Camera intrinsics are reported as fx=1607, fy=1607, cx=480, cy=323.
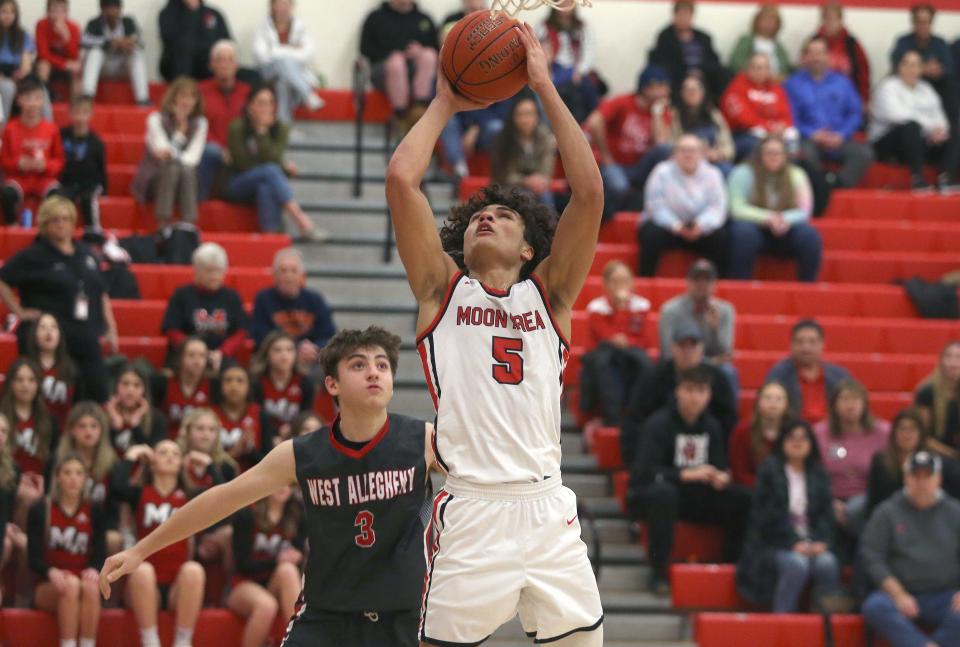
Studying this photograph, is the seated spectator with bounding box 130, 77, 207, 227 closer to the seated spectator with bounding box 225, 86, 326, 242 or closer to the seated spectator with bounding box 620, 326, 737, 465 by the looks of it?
the seated spectator with bounding box 225, 86, 326, 242

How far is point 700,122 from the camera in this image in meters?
12.4

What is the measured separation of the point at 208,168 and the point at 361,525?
21.5ft

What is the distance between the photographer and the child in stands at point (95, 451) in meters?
8.75

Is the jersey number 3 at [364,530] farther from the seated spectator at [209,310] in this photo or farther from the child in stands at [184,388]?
the seated spectator at [209,310]

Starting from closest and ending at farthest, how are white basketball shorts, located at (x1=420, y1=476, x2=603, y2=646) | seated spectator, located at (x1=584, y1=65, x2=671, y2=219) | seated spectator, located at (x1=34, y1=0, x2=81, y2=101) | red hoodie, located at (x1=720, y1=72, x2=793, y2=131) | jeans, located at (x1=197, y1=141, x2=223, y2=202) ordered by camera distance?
white basketball shorts, located at (x1=420, y1=476, x2=603, y2=646) < jeans, located at (x1=197, y1=141, x2=223, y2=202) < seated spectator, located at (x1=34, y1=0, x2=81, y2=101) < seated spectator, located at (x1=584, y1=65, x2=671, y2=219) < red hoodie, located at (x1=720, y1=72, x2=793, y2=131)

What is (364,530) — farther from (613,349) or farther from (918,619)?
(613,349)

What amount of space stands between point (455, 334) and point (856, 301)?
7362 millimetres

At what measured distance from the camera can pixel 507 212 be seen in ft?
16.7

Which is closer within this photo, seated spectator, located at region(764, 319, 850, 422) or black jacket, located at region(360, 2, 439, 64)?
seated spectator, located at region(764, 319, 850, 422)

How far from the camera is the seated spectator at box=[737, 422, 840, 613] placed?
9070 mm

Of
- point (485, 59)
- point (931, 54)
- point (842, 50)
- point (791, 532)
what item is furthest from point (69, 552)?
point (931, 54)

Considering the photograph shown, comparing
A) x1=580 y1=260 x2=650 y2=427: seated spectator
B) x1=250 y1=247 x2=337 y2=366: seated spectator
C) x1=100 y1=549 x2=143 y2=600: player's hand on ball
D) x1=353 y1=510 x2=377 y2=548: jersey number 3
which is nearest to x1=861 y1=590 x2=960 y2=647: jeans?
x1=580 y1=260 x2=650 y2=427: seated spectator

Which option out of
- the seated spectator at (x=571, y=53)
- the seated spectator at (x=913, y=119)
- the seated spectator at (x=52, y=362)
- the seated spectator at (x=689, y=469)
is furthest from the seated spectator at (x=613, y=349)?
the seated spectator at (x=913, y=119)

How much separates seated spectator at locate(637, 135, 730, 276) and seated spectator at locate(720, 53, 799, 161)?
4.18 feet
